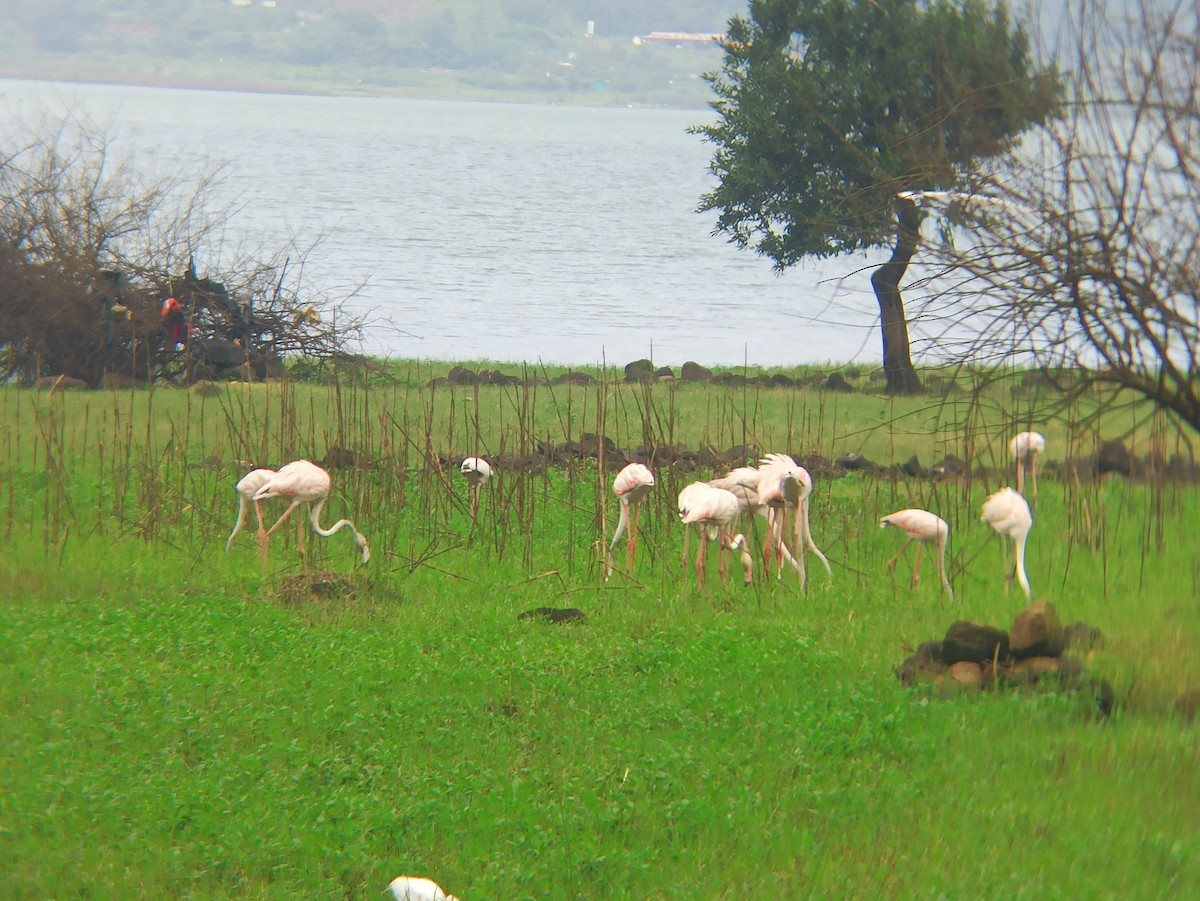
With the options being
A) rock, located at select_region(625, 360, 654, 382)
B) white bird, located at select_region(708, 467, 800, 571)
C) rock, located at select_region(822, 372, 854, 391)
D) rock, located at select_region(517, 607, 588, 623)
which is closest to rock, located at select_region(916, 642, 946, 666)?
white bird, located at select_region(708, 467, 800, 571)

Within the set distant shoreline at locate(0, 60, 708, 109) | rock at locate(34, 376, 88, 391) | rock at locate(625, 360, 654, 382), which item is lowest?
rock at locate(34, 376, 88, 391)

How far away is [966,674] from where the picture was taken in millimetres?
6152

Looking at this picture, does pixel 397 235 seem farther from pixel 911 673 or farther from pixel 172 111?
pixel 172 111

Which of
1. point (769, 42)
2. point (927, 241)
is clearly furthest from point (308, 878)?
point (769, 42)

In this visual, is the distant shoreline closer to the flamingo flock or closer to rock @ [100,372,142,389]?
rock @ [100,372,142,389]

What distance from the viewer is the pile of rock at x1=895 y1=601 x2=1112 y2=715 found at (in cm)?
609

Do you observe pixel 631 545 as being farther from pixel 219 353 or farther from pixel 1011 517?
pixel 219 353

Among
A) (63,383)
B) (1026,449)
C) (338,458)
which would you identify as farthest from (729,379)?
(338,458)

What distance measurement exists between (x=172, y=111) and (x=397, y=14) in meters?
20.4

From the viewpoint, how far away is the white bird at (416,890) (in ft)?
13.5

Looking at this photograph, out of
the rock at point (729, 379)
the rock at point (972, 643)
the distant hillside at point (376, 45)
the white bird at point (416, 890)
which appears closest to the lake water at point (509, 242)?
the rock at point (972, 643)

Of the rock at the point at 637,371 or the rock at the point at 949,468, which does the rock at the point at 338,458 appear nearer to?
the rock at the point at 949,468

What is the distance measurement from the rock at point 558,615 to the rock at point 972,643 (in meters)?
1.89

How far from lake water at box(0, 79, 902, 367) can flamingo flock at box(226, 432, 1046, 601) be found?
3.28ft
